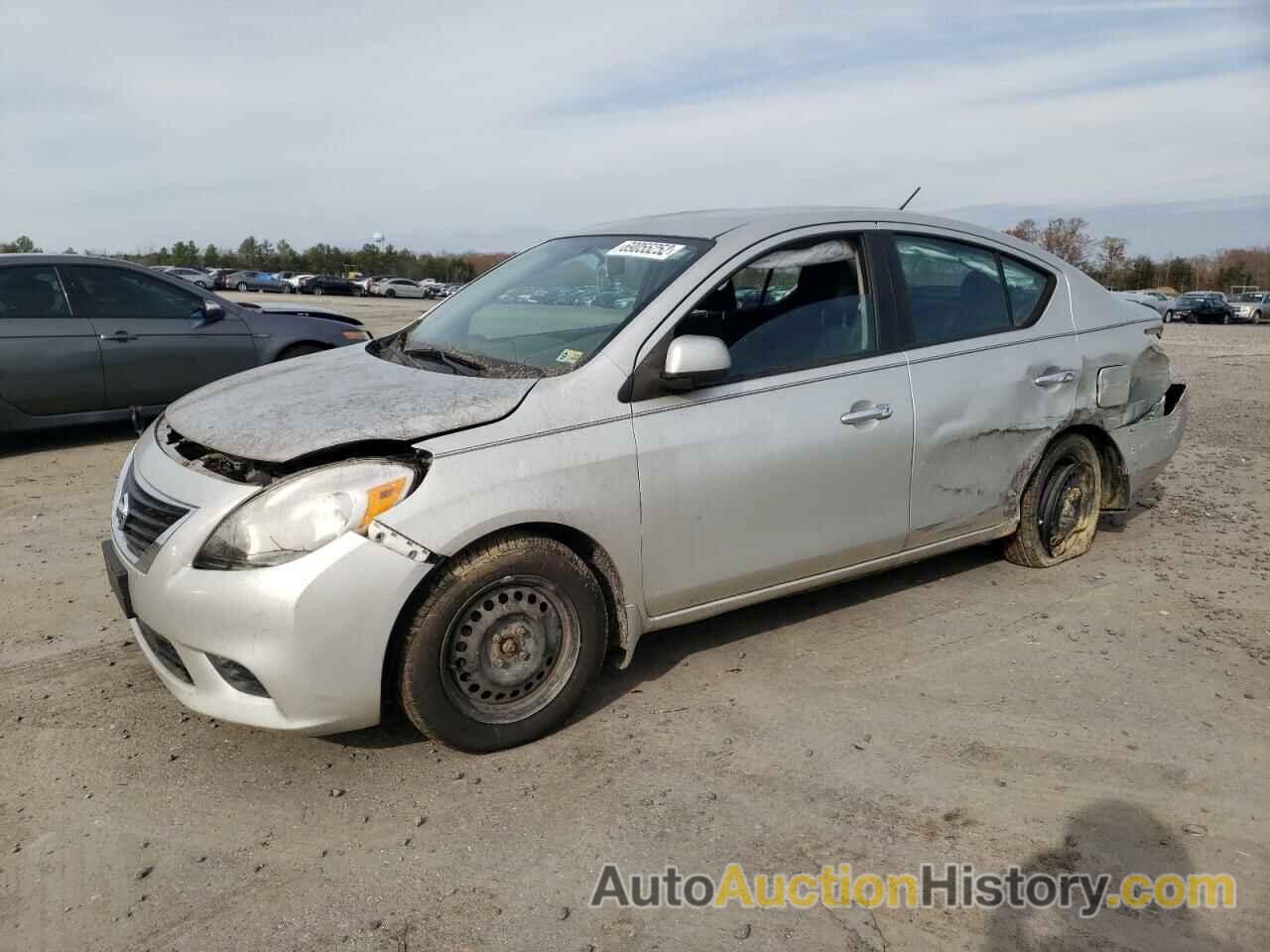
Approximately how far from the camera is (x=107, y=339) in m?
7.80

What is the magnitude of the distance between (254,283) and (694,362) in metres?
65.2

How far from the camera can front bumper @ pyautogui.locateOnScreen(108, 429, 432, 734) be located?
2.89 meters

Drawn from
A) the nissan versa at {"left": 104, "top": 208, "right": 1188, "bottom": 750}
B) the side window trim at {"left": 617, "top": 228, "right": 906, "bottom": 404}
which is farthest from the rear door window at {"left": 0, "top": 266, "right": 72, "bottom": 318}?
the side window trim at {"left": 617, "top": 228, "right": 906, "bottom": 404}

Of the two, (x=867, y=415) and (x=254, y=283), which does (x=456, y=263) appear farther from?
(x=867, y=415)

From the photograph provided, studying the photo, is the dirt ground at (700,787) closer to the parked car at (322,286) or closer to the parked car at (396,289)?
the parked car at (322,286)

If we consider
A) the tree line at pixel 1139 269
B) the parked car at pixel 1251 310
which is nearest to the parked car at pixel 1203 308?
the parked car at pixel 1251 310

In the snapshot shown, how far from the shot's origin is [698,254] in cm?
382

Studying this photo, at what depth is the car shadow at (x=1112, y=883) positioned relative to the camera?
2.51 m

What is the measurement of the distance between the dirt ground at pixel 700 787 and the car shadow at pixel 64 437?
12.2ft

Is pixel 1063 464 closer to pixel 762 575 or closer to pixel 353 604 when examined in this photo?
pixel 762 575

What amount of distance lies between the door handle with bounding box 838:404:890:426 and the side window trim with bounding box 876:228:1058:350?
35cm

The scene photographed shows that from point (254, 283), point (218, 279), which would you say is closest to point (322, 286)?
point (254, 283)

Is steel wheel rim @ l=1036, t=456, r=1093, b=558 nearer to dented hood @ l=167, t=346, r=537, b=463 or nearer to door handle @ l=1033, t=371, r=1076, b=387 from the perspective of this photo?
door handle @ l=1033, t=371, r=1076, b=387

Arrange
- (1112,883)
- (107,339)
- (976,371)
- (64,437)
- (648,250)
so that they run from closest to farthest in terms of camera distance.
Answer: (1112,883) → (648,250) → (976,371) → (107,339) → (64,437)
